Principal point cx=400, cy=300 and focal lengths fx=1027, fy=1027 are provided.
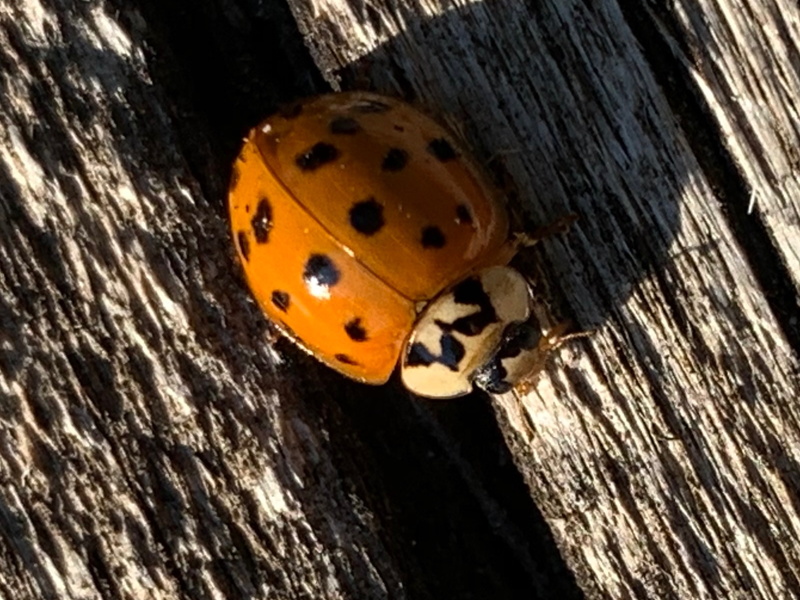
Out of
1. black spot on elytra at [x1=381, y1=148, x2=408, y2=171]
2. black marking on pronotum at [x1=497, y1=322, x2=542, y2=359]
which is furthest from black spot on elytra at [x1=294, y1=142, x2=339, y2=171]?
black marking on pronotum at [x1=497, y1=322, x2=542, y2=359]

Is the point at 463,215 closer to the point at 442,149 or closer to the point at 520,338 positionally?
the point at 442,149

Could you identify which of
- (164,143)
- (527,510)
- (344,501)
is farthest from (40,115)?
(527,510)

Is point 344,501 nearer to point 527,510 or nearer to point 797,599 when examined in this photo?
point 527,510

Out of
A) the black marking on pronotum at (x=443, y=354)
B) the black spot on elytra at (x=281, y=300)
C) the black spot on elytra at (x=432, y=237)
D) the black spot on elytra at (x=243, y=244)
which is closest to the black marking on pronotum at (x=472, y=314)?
the black marking on pronotum at (x=443, y=354)

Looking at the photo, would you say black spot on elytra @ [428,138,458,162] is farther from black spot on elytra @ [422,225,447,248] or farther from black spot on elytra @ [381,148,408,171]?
black spot on elytra @ [422,225,447,248]

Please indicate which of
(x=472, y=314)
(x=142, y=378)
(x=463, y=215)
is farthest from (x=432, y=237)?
(x=142, y=378)

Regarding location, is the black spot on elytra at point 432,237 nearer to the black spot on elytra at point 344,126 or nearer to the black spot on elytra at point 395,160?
the black spot on elytra at point 395,160
